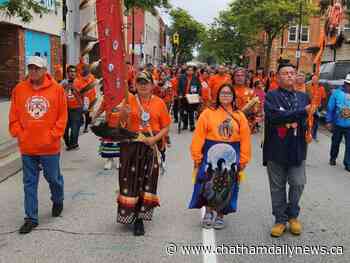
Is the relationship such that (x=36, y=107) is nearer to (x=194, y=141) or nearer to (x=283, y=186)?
(x=194, y=141)

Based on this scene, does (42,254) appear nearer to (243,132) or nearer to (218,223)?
(218,223)

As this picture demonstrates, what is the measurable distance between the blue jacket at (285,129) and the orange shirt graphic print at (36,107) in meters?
2.29

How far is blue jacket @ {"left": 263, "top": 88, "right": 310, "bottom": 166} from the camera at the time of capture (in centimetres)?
514

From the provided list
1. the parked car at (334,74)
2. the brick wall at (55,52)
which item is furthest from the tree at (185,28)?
the parked car at (334,74)

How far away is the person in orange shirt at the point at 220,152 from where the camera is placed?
17.1 ft

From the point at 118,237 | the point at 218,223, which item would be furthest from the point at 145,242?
the point at 218,223

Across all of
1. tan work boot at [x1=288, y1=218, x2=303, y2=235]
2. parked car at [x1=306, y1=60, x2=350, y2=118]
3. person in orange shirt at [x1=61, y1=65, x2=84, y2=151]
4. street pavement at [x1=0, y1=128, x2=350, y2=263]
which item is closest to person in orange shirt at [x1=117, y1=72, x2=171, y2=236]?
street pavement at [x1=0, y1=128, x2=350, y2=263]

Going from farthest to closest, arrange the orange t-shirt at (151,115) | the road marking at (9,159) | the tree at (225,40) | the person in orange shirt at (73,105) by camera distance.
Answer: the tree at (225,40), the person in orange shirt at (73,105), the road marking at (9,159), the orange t-shirt at (151,115)

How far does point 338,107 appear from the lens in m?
9.25

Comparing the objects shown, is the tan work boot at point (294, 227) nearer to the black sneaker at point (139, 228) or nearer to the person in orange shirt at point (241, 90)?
the black sneaker at point (139, 228)

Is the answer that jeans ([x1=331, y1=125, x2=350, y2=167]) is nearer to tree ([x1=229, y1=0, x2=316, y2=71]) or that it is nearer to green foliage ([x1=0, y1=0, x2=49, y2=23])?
green foliage ([x1=0, y1=0, x2=49, y2=23])

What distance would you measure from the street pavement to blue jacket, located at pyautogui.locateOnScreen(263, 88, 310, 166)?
86cm

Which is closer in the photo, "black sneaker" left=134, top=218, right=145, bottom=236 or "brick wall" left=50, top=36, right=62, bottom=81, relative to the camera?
"black sneaker" left=134, top=218, right=145, bottom=236

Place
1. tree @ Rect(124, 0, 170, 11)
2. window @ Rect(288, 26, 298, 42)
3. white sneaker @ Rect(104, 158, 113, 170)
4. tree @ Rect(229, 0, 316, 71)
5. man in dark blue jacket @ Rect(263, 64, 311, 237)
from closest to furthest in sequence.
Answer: man in dark blue jacket @ Rect(263, 64, 311, 237), white sneaker @ Rect(104, 158, 113, 170), tree @ Rect(124, 0, 170, 11), tree @ Rect(229, 0, 316, 71), window @ Rect(288, 26, 298, 42)
